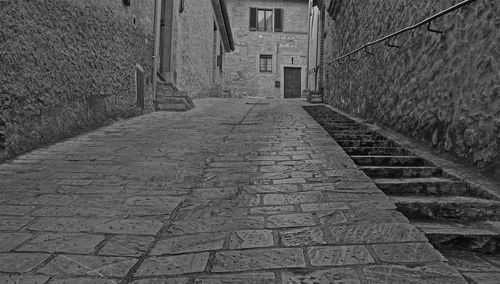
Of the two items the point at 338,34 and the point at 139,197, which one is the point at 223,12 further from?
the point at 139,197

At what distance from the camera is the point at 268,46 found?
80.5 feet

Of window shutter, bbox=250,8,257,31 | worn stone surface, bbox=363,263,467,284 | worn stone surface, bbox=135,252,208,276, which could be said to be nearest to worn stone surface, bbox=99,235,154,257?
worn stone surface, bbox=135,252,208,276

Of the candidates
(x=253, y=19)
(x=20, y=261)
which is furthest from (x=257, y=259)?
(x=253, y=19)

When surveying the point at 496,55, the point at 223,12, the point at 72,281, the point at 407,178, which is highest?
the point at 223,12

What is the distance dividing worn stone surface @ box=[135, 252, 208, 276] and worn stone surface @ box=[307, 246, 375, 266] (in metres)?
0.54

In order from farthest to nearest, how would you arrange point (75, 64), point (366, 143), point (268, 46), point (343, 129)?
point (268, 46), point (343, 129), point (75, 64), point (366, 143)

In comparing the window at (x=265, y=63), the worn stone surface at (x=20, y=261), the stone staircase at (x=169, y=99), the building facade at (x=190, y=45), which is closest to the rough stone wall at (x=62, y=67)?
the stone staircase at (x=169, y=99)

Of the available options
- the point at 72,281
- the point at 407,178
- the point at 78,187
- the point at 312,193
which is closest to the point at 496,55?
the point at 407,178

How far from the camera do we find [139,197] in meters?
2.98

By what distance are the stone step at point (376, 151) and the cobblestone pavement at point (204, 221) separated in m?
0.25

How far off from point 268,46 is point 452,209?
22732 millimetres

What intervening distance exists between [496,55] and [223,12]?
18.0 meters

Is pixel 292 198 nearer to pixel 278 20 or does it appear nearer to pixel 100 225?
pixel 100 225

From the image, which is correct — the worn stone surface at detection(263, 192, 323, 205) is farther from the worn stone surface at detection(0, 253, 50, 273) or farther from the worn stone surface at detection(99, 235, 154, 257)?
the worn stone surface at detection(0, 253, 50, 273)
